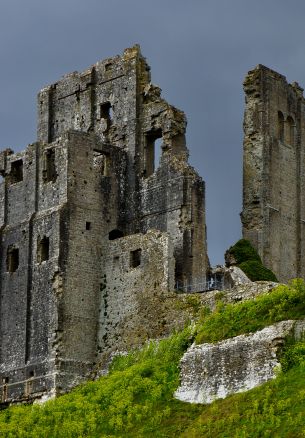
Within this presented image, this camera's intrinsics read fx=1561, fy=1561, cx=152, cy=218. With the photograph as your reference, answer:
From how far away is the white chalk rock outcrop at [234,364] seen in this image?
42250 mm

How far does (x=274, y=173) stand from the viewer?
63.7 meters

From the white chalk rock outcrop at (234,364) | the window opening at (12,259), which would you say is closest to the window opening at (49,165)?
the window opening at (12,259)

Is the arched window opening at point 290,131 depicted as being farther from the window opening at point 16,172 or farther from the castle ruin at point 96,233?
the window opening at point 16,172

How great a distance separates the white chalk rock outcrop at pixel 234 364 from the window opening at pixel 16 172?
565 inches

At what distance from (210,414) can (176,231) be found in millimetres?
12295

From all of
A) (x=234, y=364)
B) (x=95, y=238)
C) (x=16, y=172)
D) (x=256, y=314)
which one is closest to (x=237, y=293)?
(x=256, y=314)

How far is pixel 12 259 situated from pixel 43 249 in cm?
188

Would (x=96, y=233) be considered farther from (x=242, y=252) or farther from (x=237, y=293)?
(x=242, y=252)

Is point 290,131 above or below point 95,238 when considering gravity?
above

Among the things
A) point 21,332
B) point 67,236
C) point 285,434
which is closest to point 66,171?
point 67,236

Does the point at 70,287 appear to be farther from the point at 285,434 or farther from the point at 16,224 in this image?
the point at 285,434

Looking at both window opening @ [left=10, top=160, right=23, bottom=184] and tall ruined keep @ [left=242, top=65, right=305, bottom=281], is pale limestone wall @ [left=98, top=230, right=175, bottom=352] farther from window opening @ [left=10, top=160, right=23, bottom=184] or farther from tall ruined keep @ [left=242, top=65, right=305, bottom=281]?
tall ruined keep @ [left=242, top=65, right=305, bottom=281]

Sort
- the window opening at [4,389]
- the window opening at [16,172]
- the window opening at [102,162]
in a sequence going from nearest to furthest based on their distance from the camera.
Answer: the window opening at [4,389] → the window opening at [102,162] → the window opening at [16,172]

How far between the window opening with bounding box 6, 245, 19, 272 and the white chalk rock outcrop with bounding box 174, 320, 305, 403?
39.7 ft
